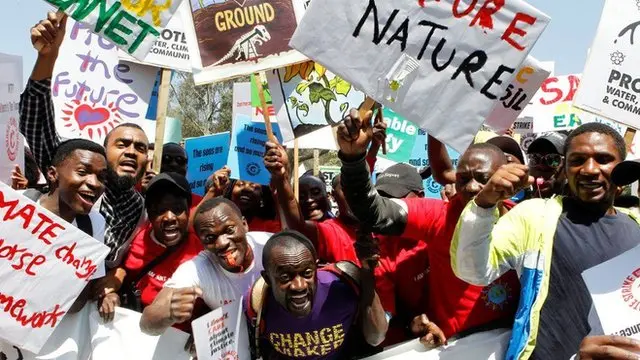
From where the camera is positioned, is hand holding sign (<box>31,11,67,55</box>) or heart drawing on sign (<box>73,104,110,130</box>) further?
heart drawing on sign (<box>73,104,110,130</box>)

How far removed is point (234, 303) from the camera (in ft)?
11.5

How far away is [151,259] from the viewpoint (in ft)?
12.9

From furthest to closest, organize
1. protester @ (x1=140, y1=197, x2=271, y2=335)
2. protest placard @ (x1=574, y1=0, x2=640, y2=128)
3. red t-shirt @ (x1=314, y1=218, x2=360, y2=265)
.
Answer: protest placard @ (x1=574, y1=0, x2=640, y2=128) < red t-shirt @ (x1=314, y1=218, x2=360, y2=265) < protester @ (x1=140, y1=197, x2=271, y2=335)

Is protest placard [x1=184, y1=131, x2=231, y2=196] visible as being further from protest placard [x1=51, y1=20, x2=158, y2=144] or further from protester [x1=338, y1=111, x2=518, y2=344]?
protester [x1=338, y1=111, x2=518, y2=344]

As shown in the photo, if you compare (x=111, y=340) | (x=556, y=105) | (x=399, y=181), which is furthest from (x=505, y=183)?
(x=556, y=105)

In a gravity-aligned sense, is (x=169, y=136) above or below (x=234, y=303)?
above

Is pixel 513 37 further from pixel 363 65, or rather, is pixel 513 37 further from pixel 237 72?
pixel 237 72

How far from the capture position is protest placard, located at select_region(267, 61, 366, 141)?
18.4 feet

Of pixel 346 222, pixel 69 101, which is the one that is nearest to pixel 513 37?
pixel 346 222

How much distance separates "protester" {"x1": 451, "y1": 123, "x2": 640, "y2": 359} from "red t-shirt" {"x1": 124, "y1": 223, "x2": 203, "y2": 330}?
5.61 ft

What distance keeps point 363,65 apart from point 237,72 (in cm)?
228

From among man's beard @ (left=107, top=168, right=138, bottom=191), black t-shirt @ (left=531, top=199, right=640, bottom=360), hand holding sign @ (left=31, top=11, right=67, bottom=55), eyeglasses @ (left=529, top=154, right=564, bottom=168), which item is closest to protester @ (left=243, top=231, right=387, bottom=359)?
black t-shirt @ (left=531, top=199, right=640, bottom=360)

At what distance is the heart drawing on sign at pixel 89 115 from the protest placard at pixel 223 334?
265 cm

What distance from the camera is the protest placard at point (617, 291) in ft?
8.60
